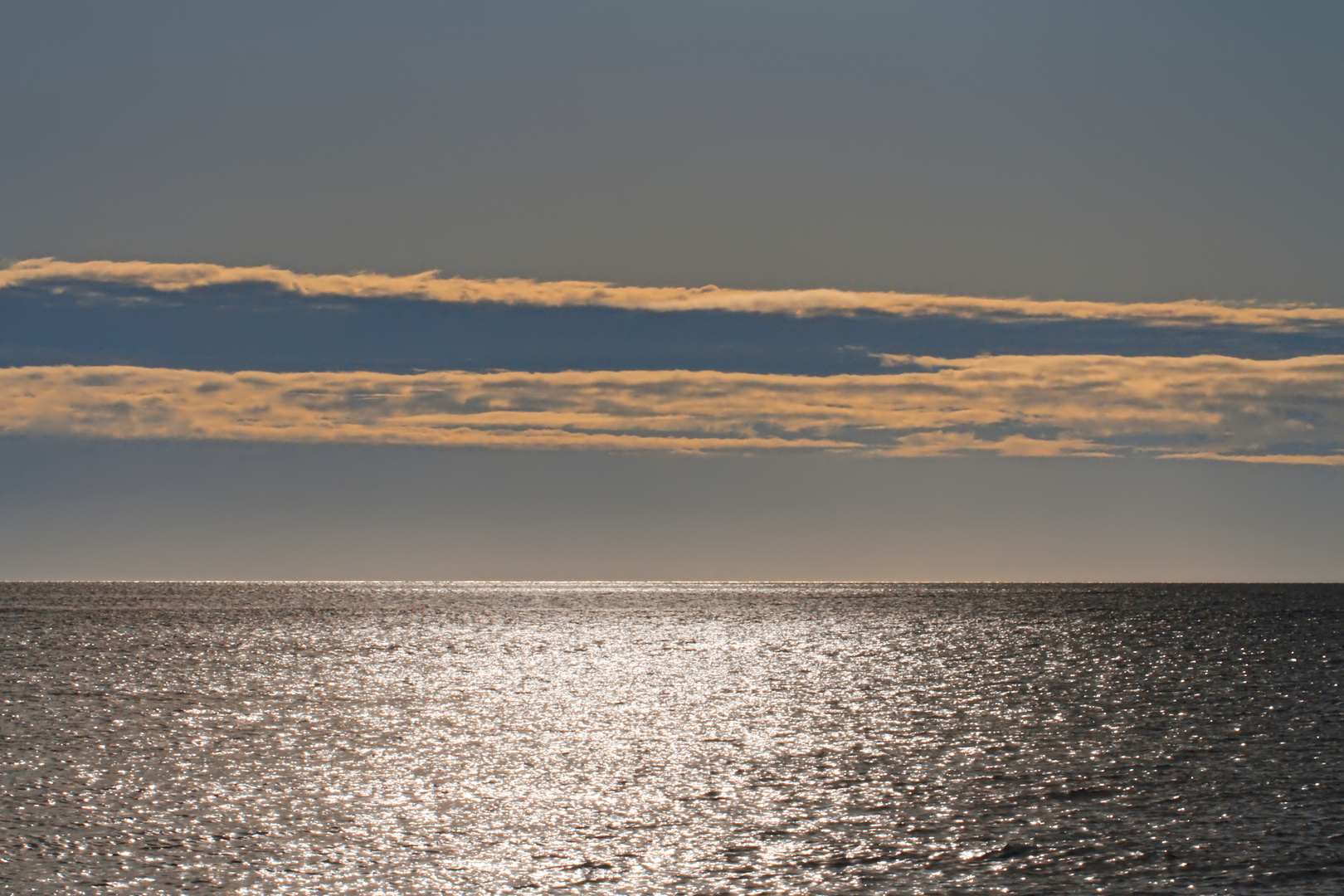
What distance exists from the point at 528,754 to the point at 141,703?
110 ft

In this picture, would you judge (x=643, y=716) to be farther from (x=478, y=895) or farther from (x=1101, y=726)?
(x=478, y=895)

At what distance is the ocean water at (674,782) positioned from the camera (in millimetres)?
35156

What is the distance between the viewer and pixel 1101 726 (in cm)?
6719

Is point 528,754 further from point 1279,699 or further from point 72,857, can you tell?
point 1279,699

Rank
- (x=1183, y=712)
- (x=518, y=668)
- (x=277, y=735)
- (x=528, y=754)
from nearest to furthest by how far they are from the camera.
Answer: (x=528, y=754), (x=277, y=735), (x=1183, y=712), (x=518, y=668)

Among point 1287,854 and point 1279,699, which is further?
point 1279,699

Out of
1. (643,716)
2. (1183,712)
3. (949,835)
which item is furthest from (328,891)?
(1183,712)

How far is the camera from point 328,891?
33312mm

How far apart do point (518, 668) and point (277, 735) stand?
175 ft

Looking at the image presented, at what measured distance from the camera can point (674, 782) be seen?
50.7m

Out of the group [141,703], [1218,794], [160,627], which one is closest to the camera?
[1218,794]

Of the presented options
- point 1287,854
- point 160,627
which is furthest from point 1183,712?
point 160,627

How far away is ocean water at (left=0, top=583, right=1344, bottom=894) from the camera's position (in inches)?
1384

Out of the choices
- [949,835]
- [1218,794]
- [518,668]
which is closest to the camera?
[949,835]
